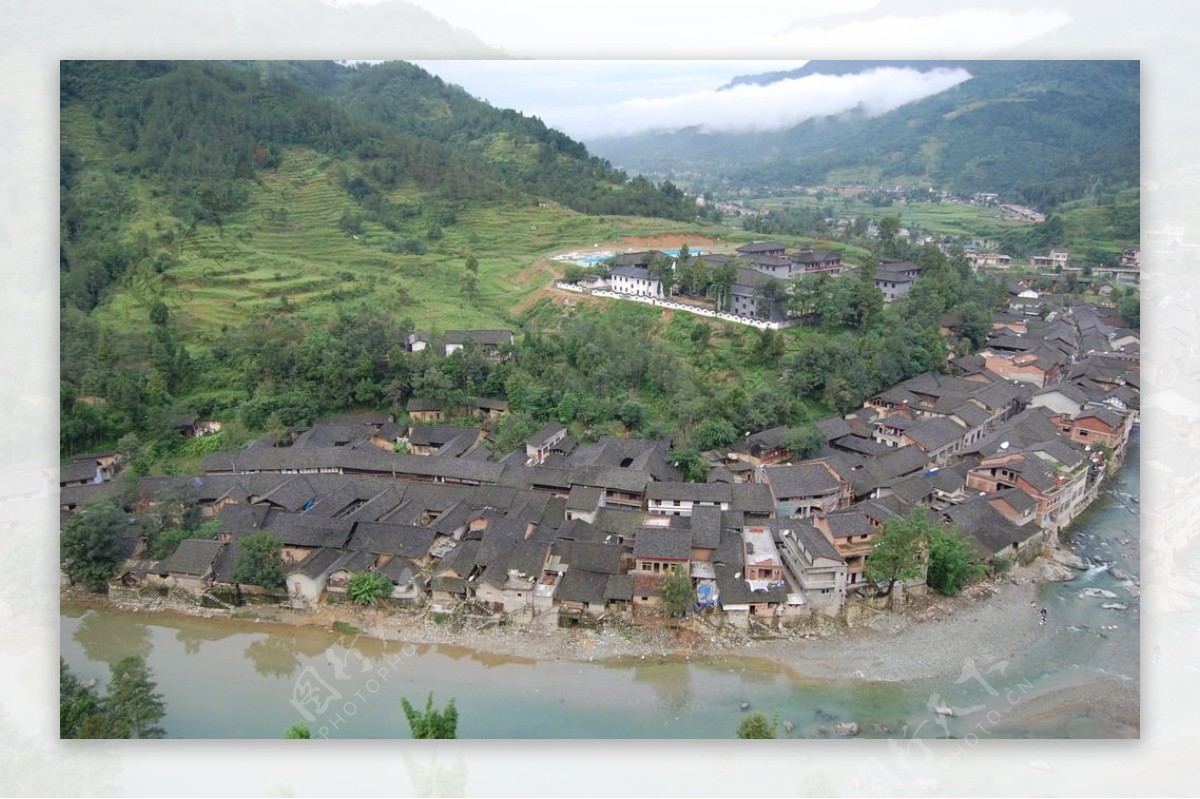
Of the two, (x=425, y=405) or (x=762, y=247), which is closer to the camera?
(x=425, y=405)

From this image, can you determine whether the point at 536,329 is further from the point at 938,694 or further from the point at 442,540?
the point at 938,694

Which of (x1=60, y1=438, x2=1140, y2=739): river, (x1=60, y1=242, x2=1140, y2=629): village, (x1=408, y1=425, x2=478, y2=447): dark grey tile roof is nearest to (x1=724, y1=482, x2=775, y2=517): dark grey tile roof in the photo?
(x1=60, y1=242, x2=1140, y2=629): village

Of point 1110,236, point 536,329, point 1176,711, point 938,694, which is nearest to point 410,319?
point 536,329

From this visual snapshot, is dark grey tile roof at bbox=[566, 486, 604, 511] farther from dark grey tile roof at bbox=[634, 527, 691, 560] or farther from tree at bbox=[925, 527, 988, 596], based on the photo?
tree at bbox=[925, 527, 988, 596]

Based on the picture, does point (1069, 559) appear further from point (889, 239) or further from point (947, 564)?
point (889, 239)

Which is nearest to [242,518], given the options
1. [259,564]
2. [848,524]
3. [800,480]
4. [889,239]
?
[259,564]
